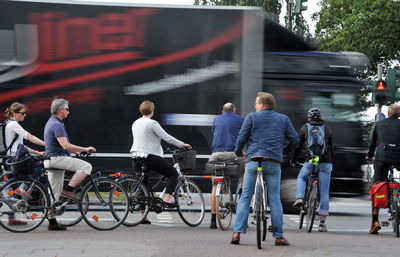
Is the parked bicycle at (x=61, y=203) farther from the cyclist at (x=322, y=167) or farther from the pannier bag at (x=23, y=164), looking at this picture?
the cyclist at (x=322, y=167)

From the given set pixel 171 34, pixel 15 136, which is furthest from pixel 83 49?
pixel 15 136

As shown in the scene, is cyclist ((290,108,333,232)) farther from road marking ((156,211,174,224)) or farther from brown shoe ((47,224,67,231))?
brown shoe ((47,224,67,231))

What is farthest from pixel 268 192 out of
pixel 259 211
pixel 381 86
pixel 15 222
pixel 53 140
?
pixel 381 86

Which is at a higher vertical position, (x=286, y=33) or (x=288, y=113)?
(x=286, y=33)

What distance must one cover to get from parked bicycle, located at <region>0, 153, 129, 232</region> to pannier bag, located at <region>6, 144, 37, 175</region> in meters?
0.07

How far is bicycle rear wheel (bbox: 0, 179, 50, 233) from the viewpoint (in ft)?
34.9

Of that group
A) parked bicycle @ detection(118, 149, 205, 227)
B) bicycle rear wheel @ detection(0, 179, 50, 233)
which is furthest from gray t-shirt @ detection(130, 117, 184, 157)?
bicycle rear wheel @ detection(0, 179, 50, 233)

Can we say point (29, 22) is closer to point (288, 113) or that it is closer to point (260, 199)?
point (288, 113)

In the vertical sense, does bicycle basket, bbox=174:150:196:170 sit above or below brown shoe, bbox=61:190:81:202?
above

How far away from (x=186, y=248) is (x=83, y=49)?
6.34 meters

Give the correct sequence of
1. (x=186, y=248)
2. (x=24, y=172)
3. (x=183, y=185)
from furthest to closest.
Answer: (x=183, y=185) → (x=24, y=172) → (x=186, y=248)

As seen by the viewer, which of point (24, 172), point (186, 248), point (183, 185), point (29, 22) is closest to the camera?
point (186, 248)

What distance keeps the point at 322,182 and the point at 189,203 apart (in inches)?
76.3

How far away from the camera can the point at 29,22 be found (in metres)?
14.4
